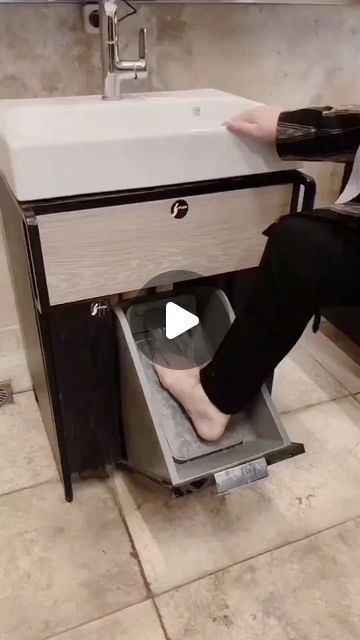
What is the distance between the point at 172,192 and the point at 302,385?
0.81m

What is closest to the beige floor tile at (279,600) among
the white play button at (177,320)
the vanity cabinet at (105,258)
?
the vanity cabinet at (105,258)

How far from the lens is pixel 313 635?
3.01ft

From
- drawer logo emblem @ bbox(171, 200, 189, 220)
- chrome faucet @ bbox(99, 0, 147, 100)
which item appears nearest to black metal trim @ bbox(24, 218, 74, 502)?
drawer logo emblem @ bbox(171, 200, 189, 220)

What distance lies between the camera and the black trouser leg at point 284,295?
2.69ft

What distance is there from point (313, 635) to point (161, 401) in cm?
49

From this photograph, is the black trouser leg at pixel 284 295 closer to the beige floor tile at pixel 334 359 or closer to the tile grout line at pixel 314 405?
the tile grout line at pixel 314 405

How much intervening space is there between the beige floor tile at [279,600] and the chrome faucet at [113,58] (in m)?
0.99

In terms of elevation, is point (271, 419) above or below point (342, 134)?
below

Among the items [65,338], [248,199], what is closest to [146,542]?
[65,338]

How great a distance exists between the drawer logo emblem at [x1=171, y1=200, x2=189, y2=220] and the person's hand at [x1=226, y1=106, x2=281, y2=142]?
14 cm

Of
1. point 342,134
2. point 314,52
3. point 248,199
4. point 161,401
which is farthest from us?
point 314,52

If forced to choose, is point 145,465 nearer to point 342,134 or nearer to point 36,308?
point 36,308

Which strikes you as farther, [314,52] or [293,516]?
[314,52]
